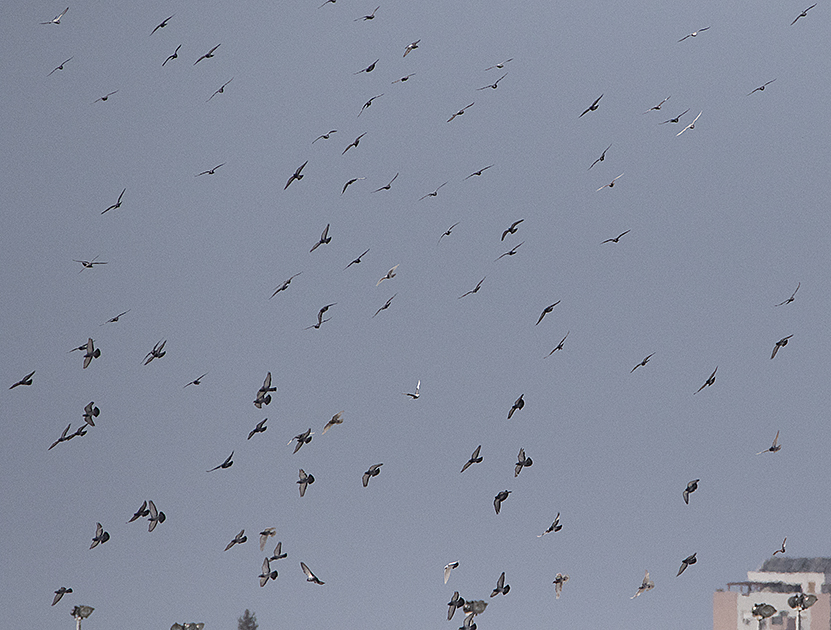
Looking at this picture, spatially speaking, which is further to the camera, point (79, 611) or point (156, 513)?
point (156, 513)

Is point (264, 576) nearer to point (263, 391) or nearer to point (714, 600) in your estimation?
point (263, 391)

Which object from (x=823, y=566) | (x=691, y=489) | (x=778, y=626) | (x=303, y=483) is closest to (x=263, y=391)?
(x=303, y=483)

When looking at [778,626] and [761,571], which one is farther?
[761,571]

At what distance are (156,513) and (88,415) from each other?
10.7 ft

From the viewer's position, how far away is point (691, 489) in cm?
4197

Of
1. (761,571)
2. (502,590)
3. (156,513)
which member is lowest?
(761,571)

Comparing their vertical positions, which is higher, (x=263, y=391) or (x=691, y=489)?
(x=263, y=391)

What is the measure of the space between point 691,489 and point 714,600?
4523cm

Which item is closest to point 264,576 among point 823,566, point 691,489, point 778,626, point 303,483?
point 303,483

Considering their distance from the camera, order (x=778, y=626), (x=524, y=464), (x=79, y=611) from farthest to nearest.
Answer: (x=778, y=626)
(x=524, y=464)
(x=79, y=611)

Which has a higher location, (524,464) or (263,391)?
(263,391)

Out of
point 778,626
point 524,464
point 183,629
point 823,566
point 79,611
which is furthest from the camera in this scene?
point 823,566

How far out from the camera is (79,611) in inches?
1485

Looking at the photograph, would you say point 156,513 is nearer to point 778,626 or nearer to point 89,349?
point 89,349
